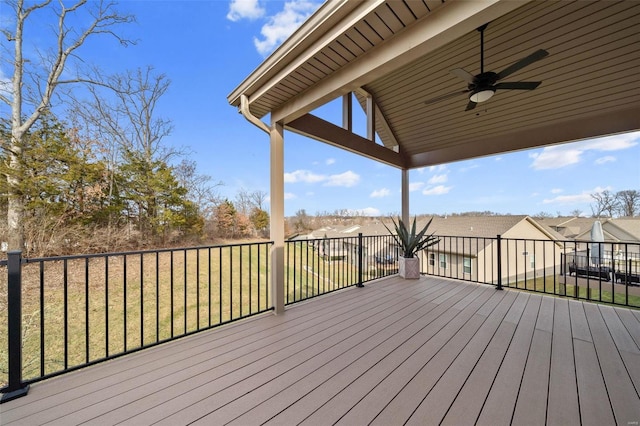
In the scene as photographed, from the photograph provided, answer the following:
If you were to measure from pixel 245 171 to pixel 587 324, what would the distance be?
9606 millimetres

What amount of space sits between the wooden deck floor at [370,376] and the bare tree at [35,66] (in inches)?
229

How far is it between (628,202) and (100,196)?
15783 mm

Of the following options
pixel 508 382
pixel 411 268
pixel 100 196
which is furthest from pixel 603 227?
pixel 100 196

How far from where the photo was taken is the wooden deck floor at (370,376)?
1255 mm

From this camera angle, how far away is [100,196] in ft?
18.8

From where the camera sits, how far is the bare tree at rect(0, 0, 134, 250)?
15.8ft

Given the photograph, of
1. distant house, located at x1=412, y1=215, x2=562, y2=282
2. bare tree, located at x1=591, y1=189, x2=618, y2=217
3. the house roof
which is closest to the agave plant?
distant house, located at x1=412, y1=215, x2=562, y2=282

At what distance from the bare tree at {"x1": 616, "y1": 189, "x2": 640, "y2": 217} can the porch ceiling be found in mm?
7297

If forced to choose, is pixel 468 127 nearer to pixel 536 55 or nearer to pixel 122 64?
pixel 536 55

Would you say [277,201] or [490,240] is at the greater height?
[277,201]

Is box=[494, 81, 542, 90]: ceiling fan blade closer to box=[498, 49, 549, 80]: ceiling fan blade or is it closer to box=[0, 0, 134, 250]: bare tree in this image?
box=[498, 49, 549, 80]: ceiling fan blade

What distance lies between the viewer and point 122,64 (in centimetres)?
667

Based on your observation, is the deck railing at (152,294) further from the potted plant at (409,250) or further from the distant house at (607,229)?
the distant house at (607,229)

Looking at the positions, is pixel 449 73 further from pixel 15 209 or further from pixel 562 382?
pixel 15 209
